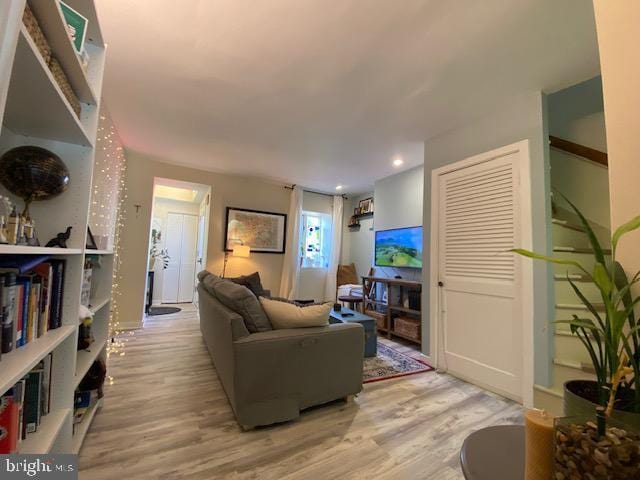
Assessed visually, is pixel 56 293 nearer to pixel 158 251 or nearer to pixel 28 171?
pixel 28 171

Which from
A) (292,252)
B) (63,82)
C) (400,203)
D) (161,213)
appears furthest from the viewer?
(161,213)

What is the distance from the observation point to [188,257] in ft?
19.9

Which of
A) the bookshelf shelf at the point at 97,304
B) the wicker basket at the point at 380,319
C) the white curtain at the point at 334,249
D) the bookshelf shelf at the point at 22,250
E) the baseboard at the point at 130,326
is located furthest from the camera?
the white curtain at the point at 334,249

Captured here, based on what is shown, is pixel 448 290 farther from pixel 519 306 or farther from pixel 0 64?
pixel 0 64

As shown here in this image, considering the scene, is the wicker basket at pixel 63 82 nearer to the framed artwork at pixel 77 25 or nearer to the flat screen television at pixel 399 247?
the framed artwork at pixel 77 25

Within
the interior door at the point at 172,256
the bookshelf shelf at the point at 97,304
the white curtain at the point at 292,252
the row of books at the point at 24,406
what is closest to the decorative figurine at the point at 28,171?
the row of books at the point at 24,406

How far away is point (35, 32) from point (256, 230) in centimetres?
409

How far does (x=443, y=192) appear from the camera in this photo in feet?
9.25

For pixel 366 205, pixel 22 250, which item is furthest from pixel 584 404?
pixel 366 205

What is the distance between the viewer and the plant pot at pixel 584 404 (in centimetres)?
54

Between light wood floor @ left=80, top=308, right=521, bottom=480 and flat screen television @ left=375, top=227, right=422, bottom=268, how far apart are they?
181 centimetres

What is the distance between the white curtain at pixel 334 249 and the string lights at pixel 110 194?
137 inches

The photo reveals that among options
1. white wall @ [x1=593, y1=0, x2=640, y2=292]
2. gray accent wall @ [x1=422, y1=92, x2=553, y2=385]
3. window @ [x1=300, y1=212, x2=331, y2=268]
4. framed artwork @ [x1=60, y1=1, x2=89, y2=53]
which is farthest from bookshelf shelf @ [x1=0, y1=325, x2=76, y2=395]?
window @ [x1=300, y1=212, x2=331, y2=268]

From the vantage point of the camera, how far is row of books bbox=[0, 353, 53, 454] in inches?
32.6
